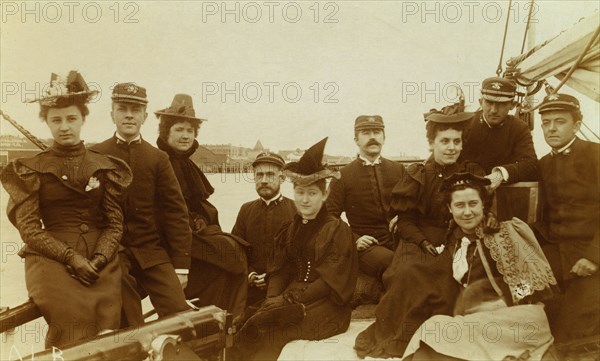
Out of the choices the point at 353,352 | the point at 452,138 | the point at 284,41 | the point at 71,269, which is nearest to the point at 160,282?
the point at 71,269

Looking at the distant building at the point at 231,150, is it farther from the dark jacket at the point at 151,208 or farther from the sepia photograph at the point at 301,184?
the dark jacket at the point at 151,208

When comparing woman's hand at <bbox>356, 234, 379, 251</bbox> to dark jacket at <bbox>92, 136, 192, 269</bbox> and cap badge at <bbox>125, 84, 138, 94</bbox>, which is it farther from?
cap badge at <bbox>125, 84, 138, 94</bbox>

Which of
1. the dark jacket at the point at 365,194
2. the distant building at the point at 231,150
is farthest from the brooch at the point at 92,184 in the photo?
the dark jacket at the point at 365,194

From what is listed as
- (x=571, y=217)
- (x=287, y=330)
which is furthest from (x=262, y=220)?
(x=571, y=217)

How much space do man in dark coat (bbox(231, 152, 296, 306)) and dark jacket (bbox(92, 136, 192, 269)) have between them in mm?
402

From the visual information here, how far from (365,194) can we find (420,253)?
0.62 metres

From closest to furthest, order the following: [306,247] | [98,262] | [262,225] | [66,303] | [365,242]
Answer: [66,303] → [98,262] → [306,247] → [365,242] → [262,225]

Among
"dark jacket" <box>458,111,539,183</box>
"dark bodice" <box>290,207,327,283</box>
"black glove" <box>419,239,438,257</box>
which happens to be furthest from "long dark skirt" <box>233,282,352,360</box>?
"dark jacket" <box>458,111,539,183</box>

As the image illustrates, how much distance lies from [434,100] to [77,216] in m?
2.00

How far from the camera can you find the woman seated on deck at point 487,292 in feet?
8.59

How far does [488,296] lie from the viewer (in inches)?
107

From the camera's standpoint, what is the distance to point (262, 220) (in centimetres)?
341

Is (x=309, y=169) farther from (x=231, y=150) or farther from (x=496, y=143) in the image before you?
(x=496, y=143)

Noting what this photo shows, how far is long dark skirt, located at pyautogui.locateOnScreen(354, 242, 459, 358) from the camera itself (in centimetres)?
282
